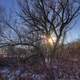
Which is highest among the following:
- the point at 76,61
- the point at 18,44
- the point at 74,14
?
the point at 74,14

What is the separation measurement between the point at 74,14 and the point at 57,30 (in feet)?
5.76

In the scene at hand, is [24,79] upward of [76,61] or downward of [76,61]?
downward

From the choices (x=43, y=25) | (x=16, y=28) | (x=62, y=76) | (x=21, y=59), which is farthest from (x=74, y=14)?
(x=62, y=76)

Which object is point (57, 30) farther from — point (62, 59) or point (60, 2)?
point (62, 59)

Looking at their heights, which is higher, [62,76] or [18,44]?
[18,44]

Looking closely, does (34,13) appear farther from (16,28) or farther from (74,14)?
(74,14)

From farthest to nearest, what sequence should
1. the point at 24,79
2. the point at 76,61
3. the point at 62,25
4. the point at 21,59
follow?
the point at 62,25, the point at 21,59, the point at 76,61, the point at 24,79

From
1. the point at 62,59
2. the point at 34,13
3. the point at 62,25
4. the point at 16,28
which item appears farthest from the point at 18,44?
the point at 62,59

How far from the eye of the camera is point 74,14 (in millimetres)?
18344

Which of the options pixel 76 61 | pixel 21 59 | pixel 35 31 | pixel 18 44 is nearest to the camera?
pixel 76 61

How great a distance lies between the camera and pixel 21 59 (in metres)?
11.0

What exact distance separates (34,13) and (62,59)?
8.93m

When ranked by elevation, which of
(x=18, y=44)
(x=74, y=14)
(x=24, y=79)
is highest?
(x=74, y=14)

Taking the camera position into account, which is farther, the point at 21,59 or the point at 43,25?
the point at 43,25
